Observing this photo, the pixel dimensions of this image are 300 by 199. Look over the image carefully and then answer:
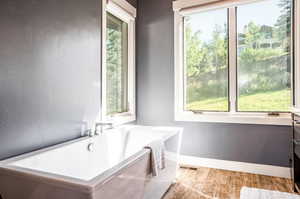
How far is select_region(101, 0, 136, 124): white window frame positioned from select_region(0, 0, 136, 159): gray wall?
0.10 m

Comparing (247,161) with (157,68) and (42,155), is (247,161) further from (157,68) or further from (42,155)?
(42,155)

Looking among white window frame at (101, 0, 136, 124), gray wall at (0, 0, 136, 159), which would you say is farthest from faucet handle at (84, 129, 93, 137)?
white window frame at (101, 0, 136, 124)

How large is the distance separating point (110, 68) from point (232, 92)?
6.05 feet

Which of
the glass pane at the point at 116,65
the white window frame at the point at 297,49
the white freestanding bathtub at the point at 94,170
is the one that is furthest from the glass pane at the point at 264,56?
the glass pane at the point at 116,65

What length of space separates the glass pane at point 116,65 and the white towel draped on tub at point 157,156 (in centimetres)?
130

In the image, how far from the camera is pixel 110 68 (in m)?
2.92

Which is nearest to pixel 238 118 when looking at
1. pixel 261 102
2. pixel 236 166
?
pixel 261 102

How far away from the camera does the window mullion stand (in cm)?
289

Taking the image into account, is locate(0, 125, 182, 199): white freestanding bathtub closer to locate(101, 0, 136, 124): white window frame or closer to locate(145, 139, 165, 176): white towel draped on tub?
locate(145, 139, 165, 176): white towel draped on tub

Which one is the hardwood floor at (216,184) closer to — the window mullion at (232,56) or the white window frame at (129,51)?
the window mullion at (232,56)

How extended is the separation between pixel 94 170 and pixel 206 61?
2.27m

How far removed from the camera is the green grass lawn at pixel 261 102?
2.68m

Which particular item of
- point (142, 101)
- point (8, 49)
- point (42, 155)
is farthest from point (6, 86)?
point (142, 101)

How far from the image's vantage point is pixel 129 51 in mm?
3363
